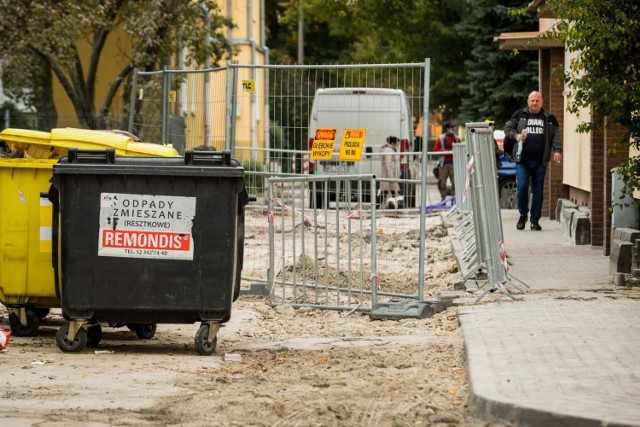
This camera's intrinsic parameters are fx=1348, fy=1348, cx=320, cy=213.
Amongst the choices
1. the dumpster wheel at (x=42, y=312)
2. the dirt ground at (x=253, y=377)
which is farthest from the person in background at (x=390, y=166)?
the dumpster wheel at (x=42, y=312)

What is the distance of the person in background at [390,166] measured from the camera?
16.8 m

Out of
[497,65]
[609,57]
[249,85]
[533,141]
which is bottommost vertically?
[533,141]

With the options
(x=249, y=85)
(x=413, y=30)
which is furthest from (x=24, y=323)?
(x=413, y=30)

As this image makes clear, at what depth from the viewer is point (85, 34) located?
2988cm

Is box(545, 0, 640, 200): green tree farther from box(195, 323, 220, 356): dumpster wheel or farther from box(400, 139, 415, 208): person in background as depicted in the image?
box(195, 323, 220, 356): dumpster wheel

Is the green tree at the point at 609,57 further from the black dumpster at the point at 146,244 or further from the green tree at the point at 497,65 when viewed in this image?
the green tree at the point at 497,65

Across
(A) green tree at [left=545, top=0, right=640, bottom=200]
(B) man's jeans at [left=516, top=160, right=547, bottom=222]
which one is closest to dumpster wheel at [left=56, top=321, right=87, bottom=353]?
(A) green tree at [left=545, top=0, right=640, bottom=200]

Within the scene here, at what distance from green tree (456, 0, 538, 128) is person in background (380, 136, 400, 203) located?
68.5 feet

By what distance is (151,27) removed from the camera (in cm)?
2906

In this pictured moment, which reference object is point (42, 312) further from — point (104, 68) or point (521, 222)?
point (104, 68)

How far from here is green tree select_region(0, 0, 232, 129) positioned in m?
28.3

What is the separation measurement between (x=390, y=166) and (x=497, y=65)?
882 inches

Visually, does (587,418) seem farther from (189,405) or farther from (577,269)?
(577,269)

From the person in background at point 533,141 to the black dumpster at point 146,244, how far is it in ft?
29.6
